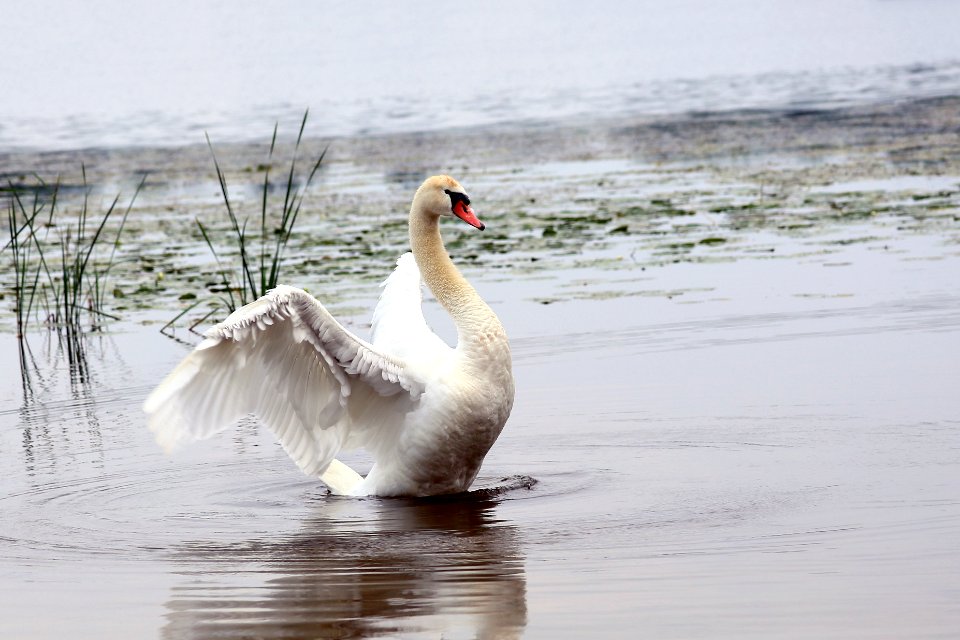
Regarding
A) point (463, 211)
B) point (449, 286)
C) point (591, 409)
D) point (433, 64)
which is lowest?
point (433, 64)

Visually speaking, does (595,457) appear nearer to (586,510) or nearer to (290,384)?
(586,510)

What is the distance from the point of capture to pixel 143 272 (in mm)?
13305

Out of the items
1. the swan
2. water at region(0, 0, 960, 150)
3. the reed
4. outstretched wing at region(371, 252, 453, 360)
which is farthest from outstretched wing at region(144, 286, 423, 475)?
water at region(0, 0, 960, 150)

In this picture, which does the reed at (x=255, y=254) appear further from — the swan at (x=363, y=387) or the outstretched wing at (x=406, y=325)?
the swan at (x=363, y=387)

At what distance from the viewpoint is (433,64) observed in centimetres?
4066

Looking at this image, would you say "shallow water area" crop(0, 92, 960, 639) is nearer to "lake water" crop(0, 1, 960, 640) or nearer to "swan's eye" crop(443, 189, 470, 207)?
"lake water" crop(0, 1, 960, 640)

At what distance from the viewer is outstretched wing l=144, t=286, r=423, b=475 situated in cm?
645

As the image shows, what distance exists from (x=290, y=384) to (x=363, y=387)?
1.07ft

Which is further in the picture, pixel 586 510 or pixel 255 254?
pixel 255 254

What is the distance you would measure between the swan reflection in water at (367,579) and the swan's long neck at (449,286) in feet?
2.46

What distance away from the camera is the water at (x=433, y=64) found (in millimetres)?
26391

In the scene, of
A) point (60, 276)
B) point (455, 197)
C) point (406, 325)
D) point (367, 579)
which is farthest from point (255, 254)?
point (367, 579)

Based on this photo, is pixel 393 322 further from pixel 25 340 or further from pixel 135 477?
pixel 25 340

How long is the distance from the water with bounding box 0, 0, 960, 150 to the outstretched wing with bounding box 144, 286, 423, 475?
57.1 feet
